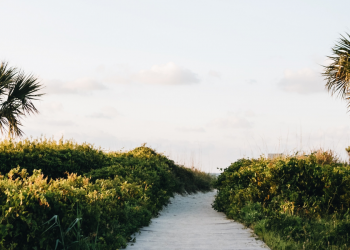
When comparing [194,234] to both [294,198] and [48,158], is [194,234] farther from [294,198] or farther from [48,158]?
[48,158]

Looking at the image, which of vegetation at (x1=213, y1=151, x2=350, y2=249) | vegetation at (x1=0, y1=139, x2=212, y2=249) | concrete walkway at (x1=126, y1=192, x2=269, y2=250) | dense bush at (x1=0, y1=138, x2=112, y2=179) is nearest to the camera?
vegetation at (x1=0, y1=139, x2=212, y2=249)

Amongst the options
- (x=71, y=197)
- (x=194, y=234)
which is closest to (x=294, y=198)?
(x=194, y=234)

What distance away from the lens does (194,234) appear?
7238mm

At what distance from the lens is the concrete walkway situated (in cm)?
631

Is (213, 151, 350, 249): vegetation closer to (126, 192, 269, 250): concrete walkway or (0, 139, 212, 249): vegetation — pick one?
(126, 192, 269, 250): concrete walkway

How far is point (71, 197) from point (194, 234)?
263cm

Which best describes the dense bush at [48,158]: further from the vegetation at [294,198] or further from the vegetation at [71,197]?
the vegetation at [294,198]

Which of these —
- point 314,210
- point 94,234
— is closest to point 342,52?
point 314,210

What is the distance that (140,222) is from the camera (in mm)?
7812

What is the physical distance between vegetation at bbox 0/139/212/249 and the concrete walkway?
14.4 inches

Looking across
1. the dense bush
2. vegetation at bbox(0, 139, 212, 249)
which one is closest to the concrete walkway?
vegetation at bbox(0, 139, 212, 249)

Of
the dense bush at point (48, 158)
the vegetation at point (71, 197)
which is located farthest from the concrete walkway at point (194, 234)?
the dense bush at point (48, 158)

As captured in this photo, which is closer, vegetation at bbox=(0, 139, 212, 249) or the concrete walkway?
vegetation at bbox=(0, 139, 212, 249)

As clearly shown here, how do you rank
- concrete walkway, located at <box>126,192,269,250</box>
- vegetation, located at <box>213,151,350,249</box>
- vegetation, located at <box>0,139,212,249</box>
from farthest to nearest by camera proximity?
1. vegetation, located at <box>213,151,350,249</box>
2. concrete walkway, located at <box>126,192,269,250</box>
3. vegetation, located at <box>0,139,212,249</box>
